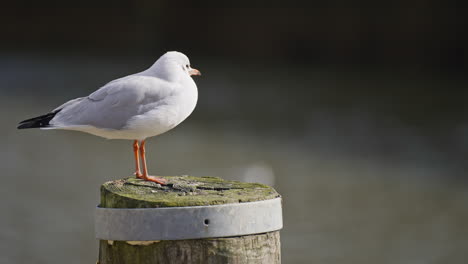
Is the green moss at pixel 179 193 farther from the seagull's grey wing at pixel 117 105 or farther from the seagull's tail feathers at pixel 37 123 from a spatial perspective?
the seagull's tail feathers at pixel 37 123

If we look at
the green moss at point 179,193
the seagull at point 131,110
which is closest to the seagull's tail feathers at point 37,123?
the seagull at point 131,110

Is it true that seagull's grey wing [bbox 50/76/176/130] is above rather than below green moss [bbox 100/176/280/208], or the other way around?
above

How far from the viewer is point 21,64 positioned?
4316 mm

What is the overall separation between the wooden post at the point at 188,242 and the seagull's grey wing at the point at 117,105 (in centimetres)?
23

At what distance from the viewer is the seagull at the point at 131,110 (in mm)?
1729

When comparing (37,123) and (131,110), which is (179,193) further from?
(37,123)

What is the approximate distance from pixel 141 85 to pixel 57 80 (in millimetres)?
2790

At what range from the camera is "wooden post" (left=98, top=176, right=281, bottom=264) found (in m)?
1.37

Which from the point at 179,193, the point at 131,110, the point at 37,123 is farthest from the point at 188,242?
the point at 37,123

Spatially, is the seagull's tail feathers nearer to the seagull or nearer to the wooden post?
the seagull

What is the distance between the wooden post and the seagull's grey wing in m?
0.23

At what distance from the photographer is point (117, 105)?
1739 millimetres

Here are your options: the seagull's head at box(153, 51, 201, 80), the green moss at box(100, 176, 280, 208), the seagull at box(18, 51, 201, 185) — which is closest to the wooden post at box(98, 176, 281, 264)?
the green moss at box(100, 176, 280, 208)

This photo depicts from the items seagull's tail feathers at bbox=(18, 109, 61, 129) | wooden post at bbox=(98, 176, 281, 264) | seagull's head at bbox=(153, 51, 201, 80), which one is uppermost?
seagull's head at bbox=(153, 51, 201, 80)
